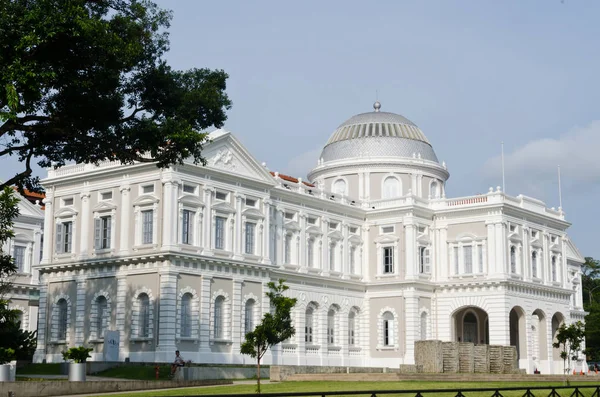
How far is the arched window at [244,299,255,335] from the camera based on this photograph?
53969 millimetres

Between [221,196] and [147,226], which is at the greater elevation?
[221,196]

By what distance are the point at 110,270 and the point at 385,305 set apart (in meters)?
20.7

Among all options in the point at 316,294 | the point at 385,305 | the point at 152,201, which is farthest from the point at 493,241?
the point at 152,201

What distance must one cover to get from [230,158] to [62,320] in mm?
13333

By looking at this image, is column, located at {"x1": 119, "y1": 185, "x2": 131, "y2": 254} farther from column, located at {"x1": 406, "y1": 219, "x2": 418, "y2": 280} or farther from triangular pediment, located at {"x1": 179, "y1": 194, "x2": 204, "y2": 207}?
column, located at {"x1": 406, "y1": 219, "x2": 418, "y2": 280}

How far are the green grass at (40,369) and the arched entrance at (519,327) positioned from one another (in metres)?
31.6

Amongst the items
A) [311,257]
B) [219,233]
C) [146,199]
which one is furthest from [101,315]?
[311,257]

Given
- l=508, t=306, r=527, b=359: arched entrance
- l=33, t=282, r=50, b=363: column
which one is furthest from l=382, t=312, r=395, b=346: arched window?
l=33, t=282, r=50, b=363: column

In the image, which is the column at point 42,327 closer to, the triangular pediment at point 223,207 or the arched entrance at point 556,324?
the triangular pediment at point 223,207

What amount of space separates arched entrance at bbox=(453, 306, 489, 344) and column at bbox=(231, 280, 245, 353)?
67.1 feet

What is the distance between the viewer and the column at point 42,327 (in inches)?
2112

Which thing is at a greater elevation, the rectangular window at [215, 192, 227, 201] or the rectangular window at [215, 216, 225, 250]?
the rectangular window at [215, 192, 227, 201]

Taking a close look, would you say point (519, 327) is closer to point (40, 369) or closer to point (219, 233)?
point (219, 233)

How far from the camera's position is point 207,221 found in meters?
51.4
